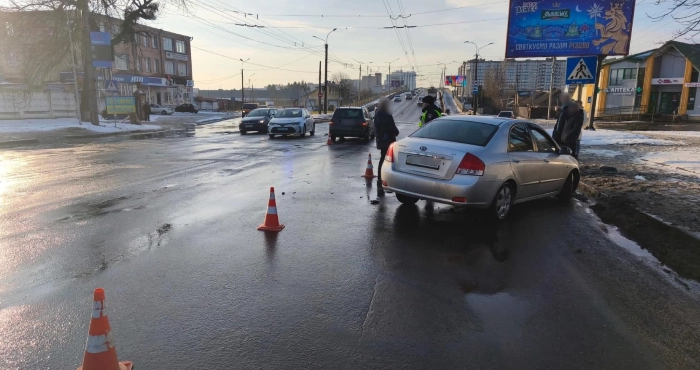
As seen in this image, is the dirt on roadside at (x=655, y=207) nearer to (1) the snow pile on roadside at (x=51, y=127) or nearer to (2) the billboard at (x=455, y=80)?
(1) the snow pile on roadside at (x=51, y=127)

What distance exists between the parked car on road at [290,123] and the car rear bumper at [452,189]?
16.7 meters

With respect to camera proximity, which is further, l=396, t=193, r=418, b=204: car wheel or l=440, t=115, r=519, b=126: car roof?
l=396, t=193, r=418, b=204: car wheel

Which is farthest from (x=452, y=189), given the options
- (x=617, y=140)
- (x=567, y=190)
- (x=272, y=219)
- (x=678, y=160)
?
(x=617, y=140)

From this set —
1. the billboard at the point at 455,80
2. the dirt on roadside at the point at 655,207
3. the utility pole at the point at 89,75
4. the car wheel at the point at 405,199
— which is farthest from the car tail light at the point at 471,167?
the billboard at the point at 455,80

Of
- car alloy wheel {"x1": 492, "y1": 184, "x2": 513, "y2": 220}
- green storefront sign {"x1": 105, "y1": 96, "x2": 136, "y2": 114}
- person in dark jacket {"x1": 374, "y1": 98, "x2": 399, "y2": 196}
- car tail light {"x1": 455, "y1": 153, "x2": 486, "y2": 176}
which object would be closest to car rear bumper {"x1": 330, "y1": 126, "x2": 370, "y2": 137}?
person in dark jacket {"x1": 374, "y1": 98, "x2": 399, "y2": 196}

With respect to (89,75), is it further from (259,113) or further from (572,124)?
(572,124)

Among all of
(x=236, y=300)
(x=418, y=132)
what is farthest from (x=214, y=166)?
(x=236, y=300)

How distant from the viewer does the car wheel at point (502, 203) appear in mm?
6660

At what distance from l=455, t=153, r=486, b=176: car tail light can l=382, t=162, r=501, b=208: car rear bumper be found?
5 centimetres

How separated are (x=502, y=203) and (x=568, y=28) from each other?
71.4 ft

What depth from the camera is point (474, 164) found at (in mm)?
6305

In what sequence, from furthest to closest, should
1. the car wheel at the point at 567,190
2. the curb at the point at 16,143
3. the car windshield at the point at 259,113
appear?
the car windshield at the point at 259,113 → the curb at the point at 16,143 → the car wheel at the point at 567,190

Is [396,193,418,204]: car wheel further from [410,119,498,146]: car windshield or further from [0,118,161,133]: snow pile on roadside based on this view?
[0,118,161,133]: snow pile on roadside

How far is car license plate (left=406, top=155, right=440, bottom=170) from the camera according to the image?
6531mm
